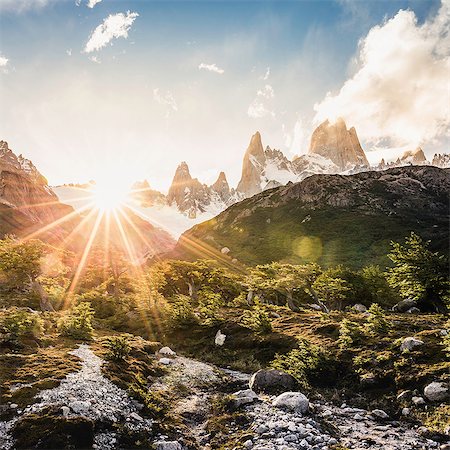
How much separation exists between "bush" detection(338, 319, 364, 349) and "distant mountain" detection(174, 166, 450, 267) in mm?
81916

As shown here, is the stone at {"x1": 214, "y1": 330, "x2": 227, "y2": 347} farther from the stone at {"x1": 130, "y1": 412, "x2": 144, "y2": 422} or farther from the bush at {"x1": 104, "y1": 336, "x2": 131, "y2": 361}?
the stone at {"x1": 130, "y1": 412, "x2": 144, "y2": 422}

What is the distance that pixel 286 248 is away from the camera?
450 ft

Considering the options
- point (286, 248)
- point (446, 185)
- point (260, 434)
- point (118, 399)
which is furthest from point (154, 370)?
point (446, 185)

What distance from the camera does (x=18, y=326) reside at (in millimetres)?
22578

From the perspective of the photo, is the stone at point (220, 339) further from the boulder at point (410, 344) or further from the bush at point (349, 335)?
the boulder at point (410, 344)

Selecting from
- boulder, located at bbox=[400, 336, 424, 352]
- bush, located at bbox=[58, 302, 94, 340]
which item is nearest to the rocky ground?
boulder, located at bbox=[400, 336, 424, 352]

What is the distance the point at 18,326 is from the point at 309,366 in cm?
2043

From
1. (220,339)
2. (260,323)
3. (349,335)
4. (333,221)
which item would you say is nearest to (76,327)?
(220,339)

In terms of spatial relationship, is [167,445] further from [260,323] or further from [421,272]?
[421,272]

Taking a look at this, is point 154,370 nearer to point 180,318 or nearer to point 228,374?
point 228,374

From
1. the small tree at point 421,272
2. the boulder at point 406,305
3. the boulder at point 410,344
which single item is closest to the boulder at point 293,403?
the boulder at point 410,344

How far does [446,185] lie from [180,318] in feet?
660

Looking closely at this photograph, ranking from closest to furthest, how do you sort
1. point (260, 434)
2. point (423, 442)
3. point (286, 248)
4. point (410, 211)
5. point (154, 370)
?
point (423, 442) < point (260, 434) < point (154, 370) < point (286, 248) < point (410, 211)

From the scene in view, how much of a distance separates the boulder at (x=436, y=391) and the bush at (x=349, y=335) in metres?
7.46
